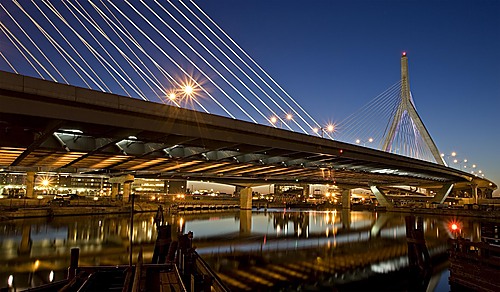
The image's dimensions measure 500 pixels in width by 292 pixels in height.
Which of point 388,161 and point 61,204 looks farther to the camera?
point 61,204

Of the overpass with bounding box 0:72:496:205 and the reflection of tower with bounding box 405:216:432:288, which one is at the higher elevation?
A: the overpass with bounding box 0:72:496:205

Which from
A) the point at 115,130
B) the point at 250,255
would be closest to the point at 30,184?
the point at 115,130

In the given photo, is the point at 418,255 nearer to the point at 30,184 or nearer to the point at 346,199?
the point at 30,184

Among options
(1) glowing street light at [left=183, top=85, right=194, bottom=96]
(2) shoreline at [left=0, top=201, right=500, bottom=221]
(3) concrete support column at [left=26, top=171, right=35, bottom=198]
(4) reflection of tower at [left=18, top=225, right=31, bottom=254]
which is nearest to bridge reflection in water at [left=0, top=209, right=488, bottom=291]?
(4) reflection of tower at [left=18, top=225, right=31, bottom=254]

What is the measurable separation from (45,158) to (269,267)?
22530mm

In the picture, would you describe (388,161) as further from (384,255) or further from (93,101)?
(93,101)

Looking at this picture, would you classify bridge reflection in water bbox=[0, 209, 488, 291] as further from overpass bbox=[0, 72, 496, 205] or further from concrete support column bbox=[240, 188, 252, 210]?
concrete support column bbox=[240, 188, 252, 210]

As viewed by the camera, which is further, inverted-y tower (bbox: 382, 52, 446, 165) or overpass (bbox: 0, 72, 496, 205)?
inverted-y tower (bbox: 382, 52, 446, 165)

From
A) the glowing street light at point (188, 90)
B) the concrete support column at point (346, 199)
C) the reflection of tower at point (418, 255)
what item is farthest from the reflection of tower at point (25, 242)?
the concrete support column at point (346, 199)

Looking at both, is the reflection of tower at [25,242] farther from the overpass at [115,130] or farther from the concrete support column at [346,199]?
the concrete support column at [346,199]

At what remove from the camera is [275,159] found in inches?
1556

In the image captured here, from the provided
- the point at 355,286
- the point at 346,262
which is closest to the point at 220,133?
the point at 346,262

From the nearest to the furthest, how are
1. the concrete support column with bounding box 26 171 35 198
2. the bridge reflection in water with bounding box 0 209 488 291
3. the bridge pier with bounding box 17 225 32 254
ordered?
1. the bridge reflection in water with bounding box 0 209 488 291
2. the bridge pier with bounding box 17 225 32 254
3. the concrete support column with bounding box 26 171 35 198

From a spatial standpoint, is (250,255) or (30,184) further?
(30,184)
